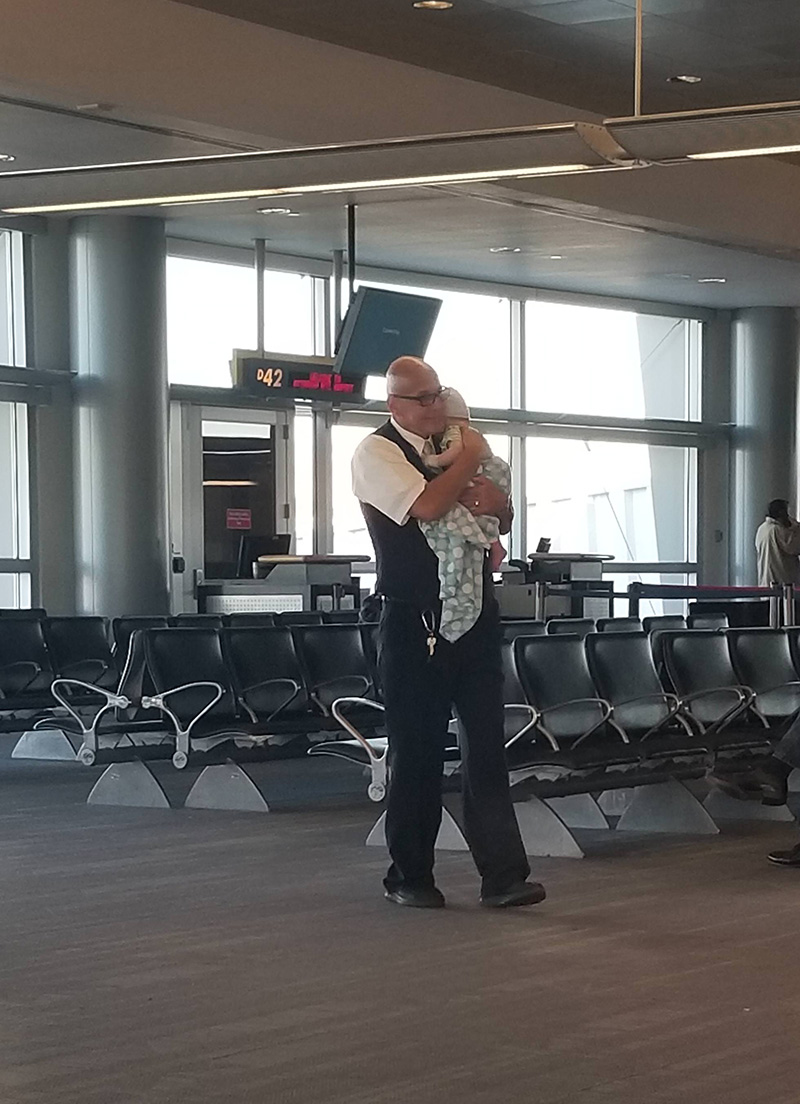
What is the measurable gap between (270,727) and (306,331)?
310 inches

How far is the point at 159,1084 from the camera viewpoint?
354 centimetres

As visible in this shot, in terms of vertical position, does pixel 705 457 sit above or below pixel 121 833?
above

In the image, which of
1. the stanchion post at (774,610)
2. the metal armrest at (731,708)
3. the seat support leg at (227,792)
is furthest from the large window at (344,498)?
the metal armrest at (731,708)

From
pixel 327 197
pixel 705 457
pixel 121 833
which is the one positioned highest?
pixel 327 197

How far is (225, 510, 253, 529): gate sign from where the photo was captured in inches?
576

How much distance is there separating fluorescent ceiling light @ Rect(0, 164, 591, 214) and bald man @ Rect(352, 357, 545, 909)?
1.55 m

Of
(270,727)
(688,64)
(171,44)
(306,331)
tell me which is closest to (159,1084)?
(270,727)

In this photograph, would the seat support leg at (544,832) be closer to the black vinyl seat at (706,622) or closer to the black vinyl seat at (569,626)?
the black vinyl seat at (569,626)

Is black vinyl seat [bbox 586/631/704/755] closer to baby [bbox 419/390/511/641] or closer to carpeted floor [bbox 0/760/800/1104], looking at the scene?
carpeted floor [bbox 0/760/800/1104]

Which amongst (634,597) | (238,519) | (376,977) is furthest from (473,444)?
(238,519)

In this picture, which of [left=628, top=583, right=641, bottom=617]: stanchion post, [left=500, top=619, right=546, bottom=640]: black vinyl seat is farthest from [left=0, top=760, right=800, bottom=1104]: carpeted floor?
[left=628, top=583, right=641, bottom=617]: stanchion post

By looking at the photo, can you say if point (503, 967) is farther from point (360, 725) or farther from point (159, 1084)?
point (360, 725)

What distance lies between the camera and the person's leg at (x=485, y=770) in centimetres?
538

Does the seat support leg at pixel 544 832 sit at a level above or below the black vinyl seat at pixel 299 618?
below
